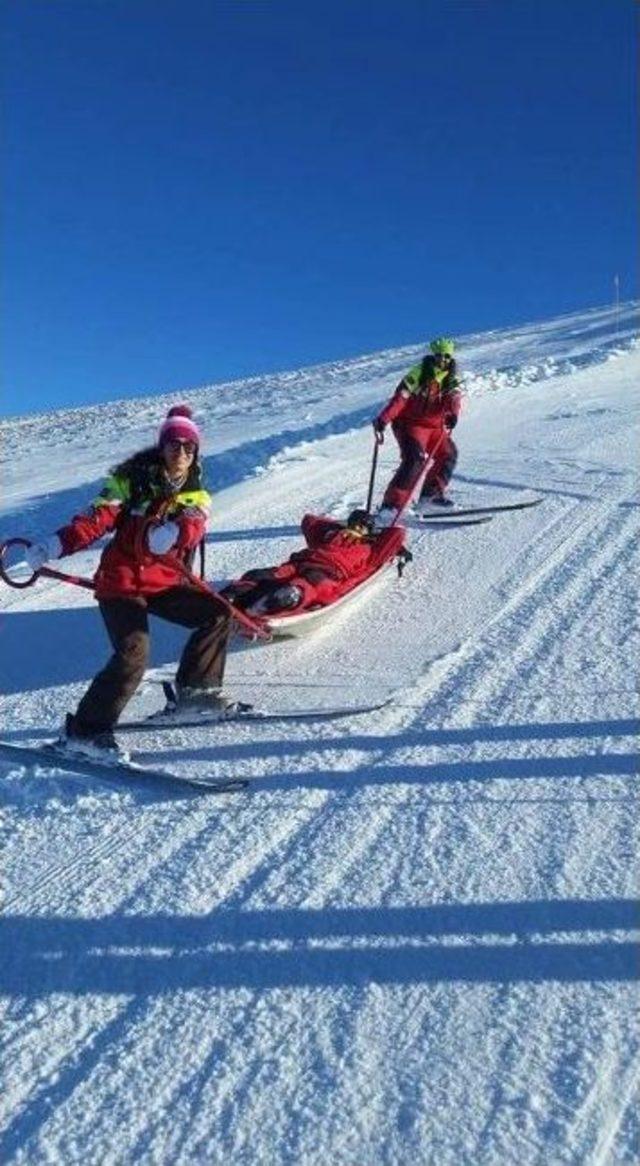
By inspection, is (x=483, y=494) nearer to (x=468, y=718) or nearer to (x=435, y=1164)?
(x=468, y=718)

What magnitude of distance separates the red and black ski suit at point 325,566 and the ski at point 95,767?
1.72 meters

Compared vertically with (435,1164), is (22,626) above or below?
above

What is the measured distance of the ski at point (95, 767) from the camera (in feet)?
13.9

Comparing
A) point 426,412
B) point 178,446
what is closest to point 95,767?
point 178,446

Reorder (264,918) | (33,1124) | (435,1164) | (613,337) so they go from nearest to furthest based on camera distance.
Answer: (435,1164), (33,1124), (264,918), (613,337)

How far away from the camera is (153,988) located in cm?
305

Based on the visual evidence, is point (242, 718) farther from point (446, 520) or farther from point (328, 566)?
point (446, 520)

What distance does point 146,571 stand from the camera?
4906 millimetres

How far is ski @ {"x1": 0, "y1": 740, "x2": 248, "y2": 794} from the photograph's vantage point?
424 centimetres

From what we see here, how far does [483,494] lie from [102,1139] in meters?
7.90

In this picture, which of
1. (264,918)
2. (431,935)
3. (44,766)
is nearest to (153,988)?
(264,918)

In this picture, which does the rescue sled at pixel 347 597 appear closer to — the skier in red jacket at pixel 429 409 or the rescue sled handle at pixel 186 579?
the rescue sled handle at pixel 186 579

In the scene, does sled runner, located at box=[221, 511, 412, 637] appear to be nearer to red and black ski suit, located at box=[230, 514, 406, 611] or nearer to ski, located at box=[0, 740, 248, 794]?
red and black ski suit, located at box=[230, 514, 406, 611]

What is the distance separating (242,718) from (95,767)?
779mm
